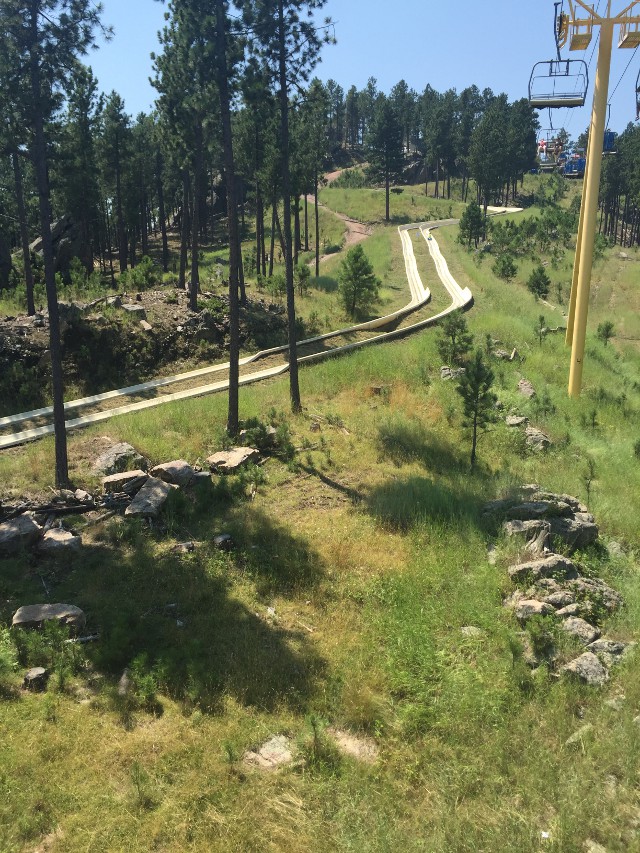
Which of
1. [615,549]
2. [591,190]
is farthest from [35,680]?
[591,190]

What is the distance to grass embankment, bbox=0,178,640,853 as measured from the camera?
5672 millimetres

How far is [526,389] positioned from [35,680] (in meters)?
16.6

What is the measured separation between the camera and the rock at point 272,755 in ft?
21.2

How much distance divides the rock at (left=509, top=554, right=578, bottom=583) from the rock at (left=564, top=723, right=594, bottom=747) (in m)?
2.99

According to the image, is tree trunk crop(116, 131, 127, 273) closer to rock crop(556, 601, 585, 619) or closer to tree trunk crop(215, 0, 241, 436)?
tree trunk crop(215, 0, 241, 436)

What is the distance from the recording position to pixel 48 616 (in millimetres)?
8656

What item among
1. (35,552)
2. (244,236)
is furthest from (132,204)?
(35,552)

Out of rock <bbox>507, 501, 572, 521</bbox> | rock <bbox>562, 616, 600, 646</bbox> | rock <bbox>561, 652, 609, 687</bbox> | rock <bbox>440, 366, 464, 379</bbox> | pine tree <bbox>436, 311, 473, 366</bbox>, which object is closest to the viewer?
rock <bbox>561, 652, 609, 687</bbox>

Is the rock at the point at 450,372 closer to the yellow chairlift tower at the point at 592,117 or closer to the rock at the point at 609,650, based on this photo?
the yellow chairlift tower at the point at 592,117

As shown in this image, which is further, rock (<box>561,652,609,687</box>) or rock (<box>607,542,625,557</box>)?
rock (<box>607,542,625,557</box>)

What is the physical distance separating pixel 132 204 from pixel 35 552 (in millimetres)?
43593

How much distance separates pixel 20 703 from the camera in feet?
23.9

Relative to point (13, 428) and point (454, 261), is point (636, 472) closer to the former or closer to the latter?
point (13, 428)

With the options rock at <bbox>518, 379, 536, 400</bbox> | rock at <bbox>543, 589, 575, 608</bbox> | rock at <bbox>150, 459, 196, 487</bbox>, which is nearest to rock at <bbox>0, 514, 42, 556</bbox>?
rock at <bbox>150, 459, 196, 487</bbox>
